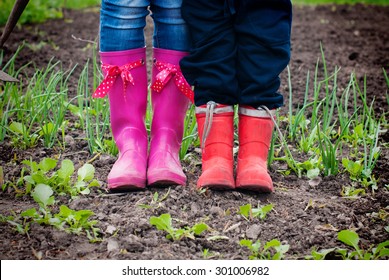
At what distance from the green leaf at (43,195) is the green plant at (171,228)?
31 cm

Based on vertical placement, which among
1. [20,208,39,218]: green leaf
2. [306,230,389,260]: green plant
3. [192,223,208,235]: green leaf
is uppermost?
[20,208,39,218]: green leaf

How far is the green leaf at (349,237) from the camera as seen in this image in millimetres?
1630

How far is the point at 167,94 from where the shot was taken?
6.40ft

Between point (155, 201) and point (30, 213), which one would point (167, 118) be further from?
point (30, 213)

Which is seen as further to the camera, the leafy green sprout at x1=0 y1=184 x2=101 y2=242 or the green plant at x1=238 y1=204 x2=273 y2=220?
the green plant at x1=238 y1=204 x2=273 y2=220

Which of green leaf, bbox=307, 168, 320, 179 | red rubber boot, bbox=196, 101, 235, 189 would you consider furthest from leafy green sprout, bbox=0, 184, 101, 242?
green leaf, bbox=307, 168, 320, 179

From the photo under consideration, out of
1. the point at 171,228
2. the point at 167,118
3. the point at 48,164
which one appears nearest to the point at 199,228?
the point at 171,228

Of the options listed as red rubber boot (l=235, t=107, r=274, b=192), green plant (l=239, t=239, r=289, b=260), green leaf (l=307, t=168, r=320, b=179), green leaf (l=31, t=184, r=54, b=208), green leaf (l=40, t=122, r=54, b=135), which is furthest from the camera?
green leaf (l=40, t=122, r=54, b=135)

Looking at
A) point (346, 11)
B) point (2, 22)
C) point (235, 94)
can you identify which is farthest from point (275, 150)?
point (346, 11)

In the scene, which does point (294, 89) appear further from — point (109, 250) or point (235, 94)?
point (109, 250)

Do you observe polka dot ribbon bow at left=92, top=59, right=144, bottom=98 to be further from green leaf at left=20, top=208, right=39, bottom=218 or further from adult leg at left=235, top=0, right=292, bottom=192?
green leaf at left=20, top=208, right=39, bottom=218

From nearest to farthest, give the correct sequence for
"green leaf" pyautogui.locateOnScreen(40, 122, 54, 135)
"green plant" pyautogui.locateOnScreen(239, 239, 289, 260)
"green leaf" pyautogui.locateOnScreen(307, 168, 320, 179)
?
"green plant" pyautogui.locateOnScreen(239, 239, 289, 260) → "green leaf" pyautogui.locateOnScreen(307, 168, 320, 179) → "green leaf" pyautogui.locateOnScreen(40, 122, 54, 135)

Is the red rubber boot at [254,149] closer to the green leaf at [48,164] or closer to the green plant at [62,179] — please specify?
the green plant at [62,179]

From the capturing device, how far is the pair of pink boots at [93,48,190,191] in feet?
6.20
